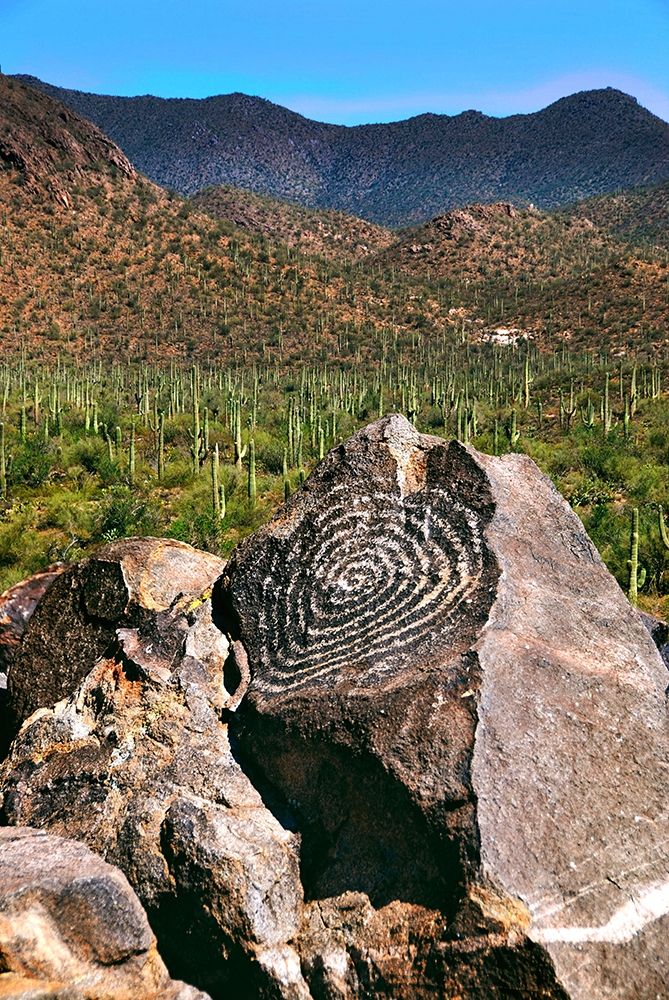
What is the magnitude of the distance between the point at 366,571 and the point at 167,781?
62.9 inches

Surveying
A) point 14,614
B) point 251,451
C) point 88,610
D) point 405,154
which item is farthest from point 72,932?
point 405,154

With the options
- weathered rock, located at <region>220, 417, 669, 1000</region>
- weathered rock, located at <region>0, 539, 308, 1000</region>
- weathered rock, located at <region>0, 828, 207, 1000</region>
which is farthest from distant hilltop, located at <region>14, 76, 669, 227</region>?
weathered rock, located at <region>0, 828, 207, 1000</region>

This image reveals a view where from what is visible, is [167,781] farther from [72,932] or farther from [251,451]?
[251,451]

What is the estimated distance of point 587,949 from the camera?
348 cm

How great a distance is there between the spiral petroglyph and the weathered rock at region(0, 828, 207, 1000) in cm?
136

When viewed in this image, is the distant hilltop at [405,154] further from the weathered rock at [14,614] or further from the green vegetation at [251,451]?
the weathered rock at [14,614]

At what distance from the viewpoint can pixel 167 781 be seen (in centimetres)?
462

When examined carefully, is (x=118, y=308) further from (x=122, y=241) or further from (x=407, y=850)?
(x=407, y=850)

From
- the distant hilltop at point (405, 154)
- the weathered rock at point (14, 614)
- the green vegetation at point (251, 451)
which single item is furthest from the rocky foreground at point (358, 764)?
the distant hilltop at point (405, 154)

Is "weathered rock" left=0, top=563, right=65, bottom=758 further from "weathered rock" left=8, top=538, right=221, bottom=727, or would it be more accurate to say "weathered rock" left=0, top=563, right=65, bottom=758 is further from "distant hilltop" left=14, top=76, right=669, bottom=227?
"distant hilltop" left=14, top=76, right=669, bottom=227

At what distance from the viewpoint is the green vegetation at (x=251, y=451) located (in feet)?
40.5

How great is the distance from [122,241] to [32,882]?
185ft

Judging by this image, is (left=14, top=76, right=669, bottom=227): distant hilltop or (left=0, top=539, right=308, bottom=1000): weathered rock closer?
(left=0, top=539, right=308, bottom=1000): weathered rock

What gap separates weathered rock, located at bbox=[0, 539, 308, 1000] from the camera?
160 inches
